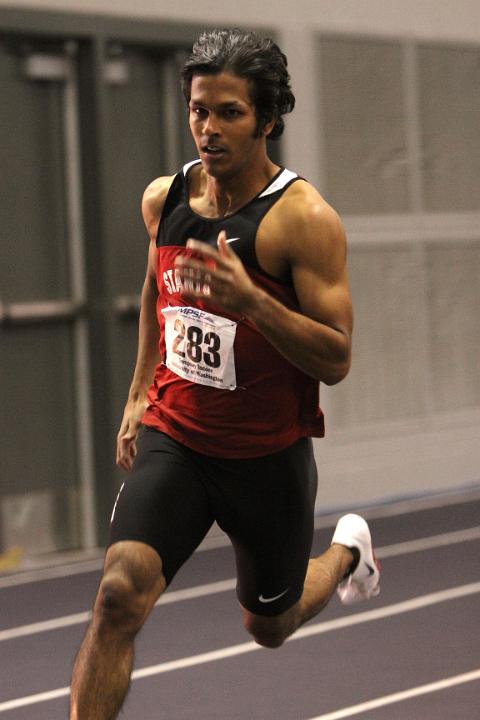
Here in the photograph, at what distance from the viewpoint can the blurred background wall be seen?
7270 mm

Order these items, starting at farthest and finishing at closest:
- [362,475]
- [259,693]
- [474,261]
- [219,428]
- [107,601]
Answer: [474,261], [362,475], [259,693], [219,428], [107,601]

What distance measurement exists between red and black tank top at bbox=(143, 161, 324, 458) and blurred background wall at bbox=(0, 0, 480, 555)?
11.7 feet

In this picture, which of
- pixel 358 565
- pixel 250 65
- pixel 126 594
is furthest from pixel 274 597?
pixel 250 65

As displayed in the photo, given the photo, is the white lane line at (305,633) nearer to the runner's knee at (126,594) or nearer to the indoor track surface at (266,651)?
the indoor track surface at (266,651)

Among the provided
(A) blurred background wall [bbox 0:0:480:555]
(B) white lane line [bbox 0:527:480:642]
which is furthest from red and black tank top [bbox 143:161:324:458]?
(A) blurred background wall [bbox 0:0:480:555]

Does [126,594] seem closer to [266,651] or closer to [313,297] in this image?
[313,297]

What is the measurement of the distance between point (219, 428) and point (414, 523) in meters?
4.56

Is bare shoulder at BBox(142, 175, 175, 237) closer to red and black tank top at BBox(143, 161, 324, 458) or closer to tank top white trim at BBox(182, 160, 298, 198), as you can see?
red and black tank top at BBox(143, 161, 324, 458)

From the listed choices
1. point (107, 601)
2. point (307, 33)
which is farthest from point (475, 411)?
point (107, 601)

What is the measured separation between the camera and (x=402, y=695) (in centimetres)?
482

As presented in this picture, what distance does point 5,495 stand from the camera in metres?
7.24

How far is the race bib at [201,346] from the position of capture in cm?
361

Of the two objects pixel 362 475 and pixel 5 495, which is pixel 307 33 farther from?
pixel 5 495

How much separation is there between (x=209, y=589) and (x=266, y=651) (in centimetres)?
112
